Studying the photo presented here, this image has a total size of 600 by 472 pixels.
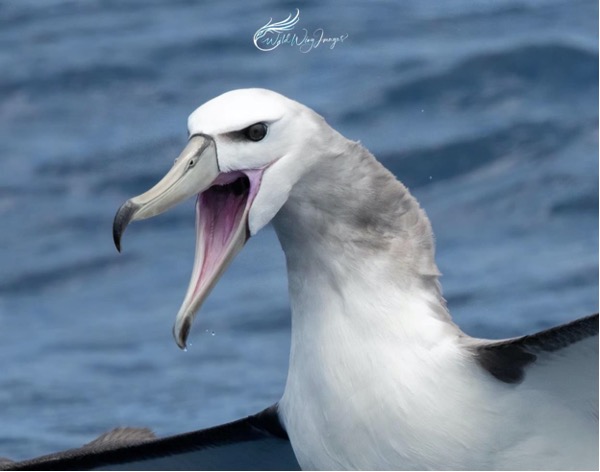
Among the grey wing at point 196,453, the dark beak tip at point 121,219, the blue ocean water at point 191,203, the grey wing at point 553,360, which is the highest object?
the dark beak tip at point 121,219

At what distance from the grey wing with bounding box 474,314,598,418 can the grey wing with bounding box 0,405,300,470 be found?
137cm

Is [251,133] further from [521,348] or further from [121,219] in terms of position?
[521,348]

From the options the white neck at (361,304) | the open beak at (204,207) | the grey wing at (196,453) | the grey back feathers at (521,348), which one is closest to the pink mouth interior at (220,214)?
the open beak at (204,207)

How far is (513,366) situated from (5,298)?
6898 millimetres

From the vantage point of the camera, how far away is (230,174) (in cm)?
616

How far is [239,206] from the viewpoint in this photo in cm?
623

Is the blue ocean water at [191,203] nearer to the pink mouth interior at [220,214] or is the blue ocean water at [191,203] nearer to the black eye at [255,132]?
the pink mouth interior at [220,214]

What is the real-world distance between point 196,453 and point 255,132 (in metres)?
2.36

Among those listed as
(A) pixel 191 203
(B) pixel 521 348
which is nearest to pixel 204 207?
(B) pixel 521 348

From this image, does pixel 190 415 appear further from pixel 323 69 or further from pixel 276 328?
pixel 323 69

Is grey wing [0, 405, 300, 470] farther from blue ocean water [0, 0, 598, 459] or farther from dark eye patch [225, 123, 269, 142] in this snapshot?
blue ocean water [0, 0, 598, 459]

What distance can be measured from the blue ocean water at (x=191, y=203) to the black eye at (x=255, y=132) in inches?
190

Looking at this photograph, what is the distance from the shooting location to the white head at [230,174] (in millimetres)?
5996

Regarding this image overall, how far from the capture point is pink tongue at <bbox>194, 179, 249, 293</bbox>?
20.2 ft
